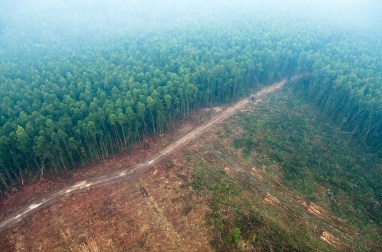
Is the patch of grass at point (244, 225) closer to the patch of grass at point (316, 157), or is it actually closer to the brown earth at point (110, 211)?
the brown earth at point (110, 211)

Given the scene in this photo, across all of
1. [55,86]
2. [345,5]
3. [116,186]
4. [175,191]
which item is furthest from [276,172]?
[345,5]

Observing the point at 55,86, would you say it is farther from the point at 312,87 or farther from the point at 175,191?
the point at 312,87

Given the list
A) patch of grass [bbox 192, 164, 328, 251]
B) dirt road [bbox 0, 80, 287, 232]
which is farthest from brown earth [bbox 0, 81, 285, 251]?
patch of grass [bbox 192, 164, 328, 251]

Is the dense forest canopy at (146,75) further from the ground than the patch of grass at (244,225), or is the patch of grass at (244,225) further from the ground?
the dense forest canopy at (146,75)

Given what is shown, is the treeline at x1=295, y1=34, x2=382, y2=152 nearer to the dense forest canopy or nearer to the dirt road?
the dense forest canopy

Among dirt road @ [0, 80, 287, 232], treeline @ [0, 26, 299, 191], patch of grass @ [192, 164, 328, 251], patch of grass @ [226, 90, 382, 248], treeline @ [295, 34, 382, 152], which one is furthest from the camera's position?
treeline @ [295, 34, 382, 152]

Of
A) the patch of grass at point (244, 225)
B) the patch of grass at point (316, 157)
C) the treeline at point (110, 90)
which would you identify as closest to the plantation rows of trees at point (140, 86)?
the treeline at point (110, 90)

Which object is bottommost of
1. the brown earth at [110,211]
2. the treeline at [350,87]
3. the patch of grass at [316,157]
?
the patch of grass at [316,157]
